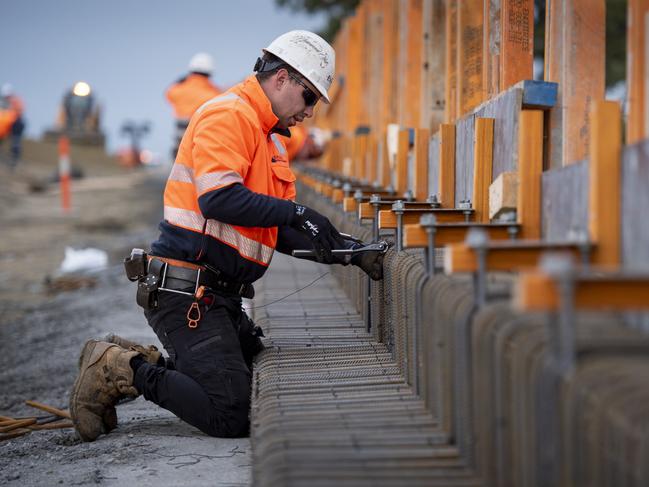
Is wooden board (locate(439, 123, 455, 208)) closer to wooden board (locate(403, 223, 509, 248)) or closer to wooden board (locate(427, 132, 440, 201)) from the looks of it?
wooden board (locate(427, 132, 440, 201))

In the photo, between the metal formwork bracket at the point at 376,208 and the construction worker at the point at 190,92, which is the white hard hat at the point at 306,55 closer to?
the metal formwork bracket at the point at 376,208

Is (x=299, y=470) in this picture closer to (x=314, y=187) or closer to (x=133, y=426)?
(x=133, y=426)

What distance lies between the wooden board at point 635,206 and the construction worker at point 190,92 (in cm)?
926

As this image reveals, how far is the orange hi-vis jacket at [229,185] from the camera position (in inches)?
191

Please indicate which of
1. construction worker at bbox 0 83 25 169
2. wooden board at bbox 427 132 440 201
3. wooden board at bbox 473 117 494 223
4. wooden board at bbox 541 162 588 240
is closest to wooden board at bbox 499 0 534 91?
wooden board at bbox 473 117 494 223

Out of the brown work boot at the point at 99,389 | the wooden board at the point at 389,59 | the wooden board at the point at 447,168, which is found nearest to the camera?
the brown work boot at the point at 99,389

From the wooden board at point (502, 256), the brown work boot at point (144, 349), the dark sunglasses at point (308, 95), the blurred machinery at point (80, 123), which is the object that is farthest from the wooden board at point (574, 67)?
the blurred machinery at point (80, 123)

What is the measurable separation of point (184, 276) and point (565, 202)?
87.7 inches

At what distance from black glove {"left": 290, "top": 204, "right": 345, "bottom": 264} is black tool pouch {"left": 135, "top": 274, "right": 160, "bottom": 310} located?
0.83m

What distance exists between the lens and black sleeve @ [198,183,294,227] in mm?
4785

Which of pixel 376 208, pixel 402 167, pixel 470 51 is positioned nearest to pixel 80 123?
pixel 402 167

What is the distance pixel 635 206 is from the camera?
300 centimetres

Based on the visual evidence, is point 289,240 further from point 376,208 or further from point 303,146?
point 303,146

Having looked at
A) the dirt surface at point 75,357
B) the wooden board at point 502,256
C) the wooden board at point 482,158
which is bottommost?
the dirt surface at point 75,357
